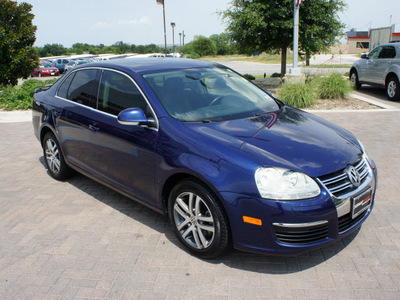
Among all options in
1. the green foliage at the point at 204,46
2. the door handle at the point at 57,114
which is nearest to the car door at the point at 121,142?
the door handle at the point at 57,114

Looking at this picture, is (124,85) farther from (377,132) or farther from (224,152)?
(377,132)

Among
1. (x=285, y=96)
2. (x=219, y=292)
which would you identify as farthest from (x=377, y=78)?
(x=219, y=292)

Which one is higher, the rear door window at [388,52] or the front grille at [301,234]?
the rear door window at [388,52]

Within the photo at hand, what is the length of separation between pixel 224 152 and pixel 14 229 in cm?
260

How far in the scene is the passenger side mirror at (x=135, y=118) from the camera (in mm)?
3490

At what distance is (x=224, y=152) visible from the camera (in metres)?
3.04

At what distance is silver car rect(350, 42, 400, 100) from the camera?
11.5 meters

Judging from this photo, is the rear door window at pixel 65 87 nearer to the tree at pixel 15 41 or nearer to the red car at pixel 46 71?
the tree at pixel 15 41

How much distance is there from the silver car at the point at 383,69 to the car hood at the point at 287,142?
8938 mm

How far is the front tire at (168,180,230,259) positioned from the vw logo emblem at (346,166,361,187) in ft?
3.59

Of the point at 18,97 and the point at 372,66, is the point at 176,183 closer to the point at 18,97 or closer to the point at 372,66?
the point at 18,97

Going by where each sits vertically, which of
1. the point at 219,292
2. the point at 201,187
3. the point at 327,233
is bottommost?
the point at 219,292

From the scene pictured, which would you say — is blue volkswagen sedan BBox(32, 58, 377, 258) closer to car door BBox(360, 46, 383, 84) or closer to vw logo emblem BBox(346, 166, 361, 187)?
vw logo emblem BBox(346, 166, 361, 187)

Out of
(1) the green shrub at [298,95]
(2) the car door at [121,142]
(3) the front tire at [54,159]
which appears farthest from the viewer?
(1) the green shrub at [298,95]
